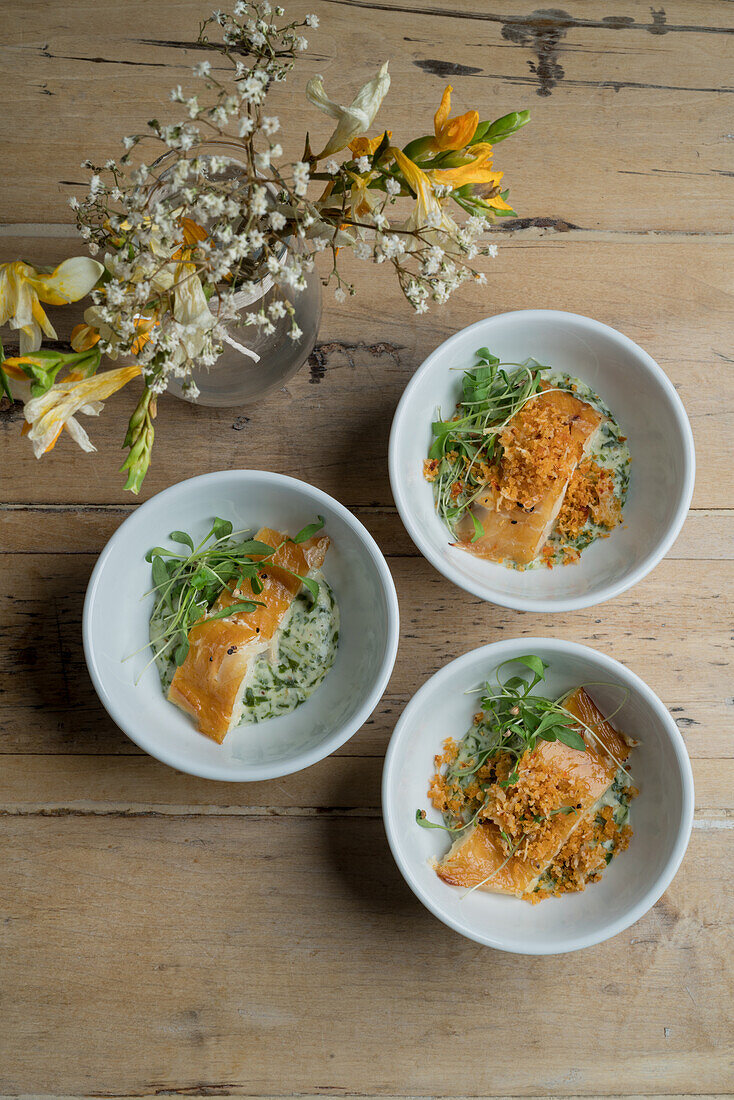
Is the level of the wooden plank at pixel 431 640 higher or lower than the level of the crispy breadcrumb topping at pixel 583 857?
higher

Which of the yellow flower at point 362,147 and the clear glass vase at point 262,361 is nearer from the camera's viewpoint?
the yellow flower at point 362,147

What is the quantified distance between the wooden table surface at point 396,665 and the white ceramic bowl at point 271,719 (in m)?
0.13

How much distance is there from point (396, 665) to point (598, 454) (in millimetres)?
530

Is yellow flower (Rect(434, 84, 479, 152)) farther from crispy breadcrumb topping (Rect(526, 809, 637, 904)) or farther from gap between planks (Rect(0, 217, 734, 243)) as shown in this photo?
crispy breadcrumb topping (Rect(526, 809, 637, 904))

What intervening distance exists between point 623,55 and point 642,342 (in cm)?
54

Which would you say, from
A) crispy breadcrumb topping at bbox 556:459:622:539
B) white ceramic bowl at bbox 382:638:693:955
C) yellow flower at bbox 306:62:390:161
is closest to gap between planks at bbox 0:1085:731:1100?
white ceramic bowl at bbox 382:638:693:955

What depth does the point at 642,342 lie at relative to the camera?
155cm

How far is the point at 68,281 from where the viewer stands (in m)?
0.92

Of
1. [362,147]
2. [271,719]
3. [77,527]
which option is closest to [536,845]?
[271,719]

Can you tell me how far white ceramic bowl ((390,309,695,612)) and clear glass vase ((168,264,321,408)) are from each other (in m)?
0.20

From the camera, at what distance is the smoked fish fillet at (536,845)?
1.39 metres

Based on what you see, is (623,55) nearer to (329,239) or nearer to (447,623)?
(329,239)

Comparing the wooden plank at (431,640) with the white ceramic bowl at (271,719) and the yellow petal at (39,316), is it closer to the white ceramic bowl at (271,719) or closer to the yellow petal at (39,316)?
the white ceramic bowl at (271,719)

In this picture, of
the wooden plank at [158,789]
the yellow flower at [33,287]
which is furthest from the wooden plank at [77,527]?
the yellow flower at [33,287]
